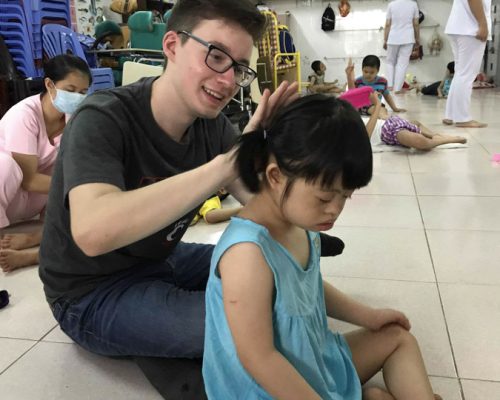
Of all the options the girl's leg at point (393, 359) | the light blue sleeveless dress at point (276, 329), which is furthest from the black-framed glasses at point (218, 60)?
the girl's leg at point (393, 359)

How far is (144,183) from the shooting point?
37.8 inches

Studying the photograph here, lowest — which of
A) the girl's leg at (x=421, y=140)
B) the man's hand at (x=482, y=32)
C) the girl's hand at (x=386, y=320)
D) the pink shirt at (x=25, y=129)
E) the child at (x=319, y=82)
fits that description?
the child at (x=319, y=82)

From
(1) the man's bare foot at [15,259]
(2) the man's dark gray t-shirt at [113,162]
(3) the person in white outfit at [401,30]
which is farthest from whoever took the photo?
(3) the person in white outfit at [401,30]

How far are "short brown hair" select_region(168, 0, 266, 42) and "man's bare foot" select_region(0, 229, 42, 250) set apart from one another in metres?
1.05

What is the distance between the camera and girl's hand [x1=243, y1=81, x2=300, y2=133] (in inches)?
27.8

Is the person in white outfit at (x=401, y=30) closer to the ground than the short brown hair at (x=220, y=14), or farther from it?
closer to the ground

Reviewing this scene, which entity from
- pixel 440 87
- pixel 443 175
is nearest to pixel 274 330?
pixel 443 175

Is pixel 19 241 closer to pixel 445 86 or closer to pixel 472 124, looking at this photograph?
pixel 472 124

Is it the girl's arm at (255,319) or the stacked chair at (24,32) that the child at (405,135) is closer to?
the stacked chair at (24,32)

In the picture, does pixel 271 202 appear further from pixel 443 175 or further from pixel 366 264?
pixel 443 175

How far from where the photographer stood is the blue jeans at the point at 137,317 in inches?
35.4

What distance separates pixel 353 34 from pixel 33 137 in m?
6.91

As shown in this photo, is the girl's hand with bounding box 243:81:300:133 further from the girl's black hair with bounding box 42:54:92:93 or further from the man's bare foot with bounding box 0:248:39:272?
the girl's black hair with bounding box 42:54:92:93

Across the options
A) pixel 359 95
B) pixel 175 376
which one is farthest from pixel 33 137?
pixel 359 95
